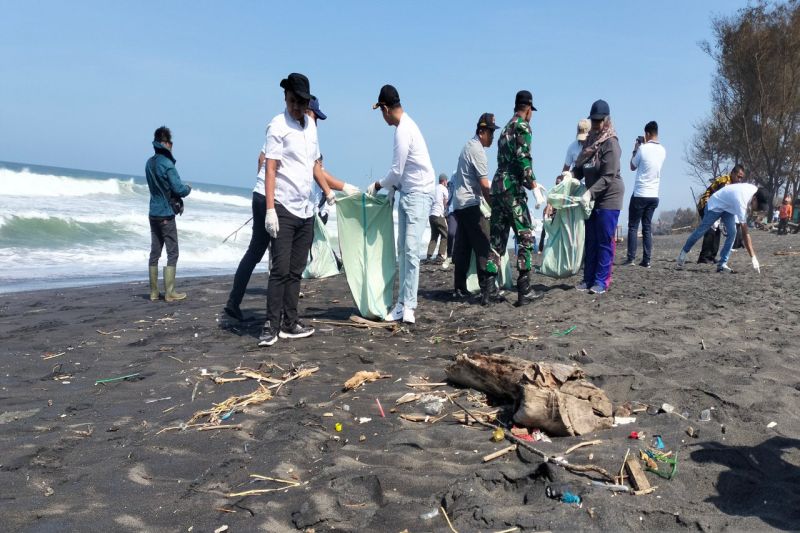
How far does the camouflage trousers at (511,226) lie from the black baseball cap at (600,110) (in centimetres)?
118

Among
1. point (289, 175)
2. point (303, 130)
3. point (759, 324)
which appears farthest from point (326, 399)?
point (759, 324)

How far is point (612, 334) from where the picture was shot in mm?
4648

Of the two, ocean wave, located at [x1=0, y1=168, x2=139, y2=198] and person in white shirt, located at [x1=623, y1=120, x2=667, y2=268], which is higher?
person in white shirt, located at [x1=623, y1=120, x2=667, y2=268]

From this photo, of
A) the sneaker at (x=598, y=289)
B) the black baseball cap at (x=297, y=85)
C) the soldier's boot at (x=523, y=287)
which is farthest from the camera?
the sneaker at (x=598, y=289)

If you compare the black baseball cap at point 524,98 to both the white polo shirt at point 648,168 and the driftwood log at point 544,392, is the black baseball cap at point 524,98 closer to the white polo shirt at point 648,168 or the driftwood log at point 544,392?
the driftwood log at point 544,392

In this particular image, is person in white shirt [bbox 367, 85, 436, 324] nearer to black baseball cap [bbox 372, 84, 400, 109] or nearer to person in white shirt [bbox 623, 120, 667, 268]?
black baseball cap [bbox 372, 84, 400, 109]

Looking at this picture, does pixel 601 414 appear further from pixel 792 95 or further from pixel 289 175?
pixel 792 95

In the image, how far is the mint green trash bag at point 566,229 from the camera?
656 centimetres

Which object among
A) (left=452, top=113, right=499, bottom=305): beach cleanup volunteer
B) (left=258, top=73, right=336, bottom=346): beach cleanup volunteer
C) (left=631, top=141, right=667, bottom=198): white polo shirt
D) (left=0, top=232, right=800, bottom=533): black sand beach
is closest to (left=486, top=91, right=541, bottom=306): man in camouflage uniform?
(left=452, top=113, right=499, bottom=305): beach cleanup volunteer

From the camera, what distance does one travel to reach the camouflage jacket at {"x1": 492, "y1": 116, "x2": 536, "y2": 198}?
5.77 meters

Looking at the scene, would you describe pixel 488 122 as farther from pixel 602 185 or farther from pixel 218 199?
pixel 218 199

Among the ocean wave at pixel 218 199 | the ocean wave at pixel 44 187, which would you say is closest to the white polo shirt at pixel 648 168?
the ocean wave at pixel 44 187

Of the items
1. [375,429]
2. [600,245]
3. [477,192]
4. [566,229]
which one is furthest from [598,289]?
[375,429]

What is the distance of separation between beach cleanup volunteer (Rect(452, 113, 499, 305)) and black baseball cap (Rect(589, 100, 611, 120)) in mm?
1013
